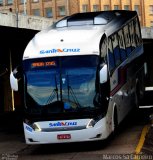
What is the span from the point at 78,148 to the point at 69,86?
7.24 feet

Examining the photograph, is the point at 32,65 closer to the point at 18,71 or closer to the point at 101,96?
the point at 18,71

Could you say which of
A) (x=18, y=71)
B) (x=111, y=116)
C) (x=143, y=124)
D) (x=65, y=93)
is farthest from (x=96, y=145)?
(x=143, y=124)

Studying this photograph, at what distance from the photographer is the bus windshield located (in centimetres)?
1590

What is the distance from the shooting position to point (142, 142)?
16359 mm

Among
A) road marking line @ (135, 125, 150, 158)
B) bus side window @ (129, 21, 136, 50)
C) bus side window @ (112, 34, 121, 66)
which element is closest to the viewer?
road marking line @ (135, 125, 150, 158)

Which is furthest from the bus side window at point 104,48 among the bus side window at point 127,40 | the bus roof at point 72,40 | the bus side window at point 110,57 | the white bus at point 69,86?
the bus side window at point 127,40

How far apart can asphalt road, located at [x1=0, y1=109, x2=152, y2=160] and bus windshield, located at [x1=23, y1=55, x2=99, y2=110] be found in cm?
139

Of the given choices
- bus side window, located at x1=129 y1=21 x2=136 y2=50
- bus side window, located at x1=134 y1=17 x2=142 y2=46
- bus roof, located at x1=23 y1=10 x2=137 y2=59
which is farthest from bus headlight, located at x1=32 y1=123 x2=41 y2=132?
bus side window, located at x1=134 y1=17 x2=142 y2=46

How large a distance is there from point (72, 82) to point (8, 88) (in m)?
24.6

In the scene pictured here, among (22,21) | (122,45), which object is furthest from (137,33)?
(22,21)

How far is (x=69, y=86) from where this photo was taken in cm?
1598

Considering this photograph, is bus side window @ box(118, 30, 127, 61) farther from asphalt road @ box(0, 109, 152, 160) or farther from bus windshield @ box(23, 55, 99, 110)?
bus windshield @ box(23, 55, 99, 110)

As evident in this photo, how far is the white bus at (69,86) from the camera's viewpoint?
15766 millimetres

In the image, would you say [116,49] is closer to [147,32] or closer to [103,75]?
[103,75]
